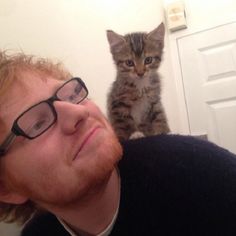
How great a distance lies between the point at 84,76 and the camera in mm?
1354

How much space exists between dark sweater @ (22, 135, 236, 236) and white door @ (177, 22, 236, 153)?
49.0 inches

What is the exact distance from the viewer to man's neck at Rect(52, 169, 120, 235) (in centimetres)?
77

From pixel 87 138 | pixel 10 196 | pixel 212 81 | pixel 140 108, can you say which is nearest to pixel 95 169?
pixel 87 138

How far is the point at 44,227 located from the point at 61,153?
35 centimetres

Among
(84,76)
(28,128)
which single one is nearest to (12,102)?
(28,128)

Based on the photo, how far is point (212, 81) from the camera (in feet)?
6.63

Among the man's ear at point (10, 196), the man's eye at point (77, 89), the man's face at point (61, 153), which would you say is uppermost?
the man's eye at point (77, 89)

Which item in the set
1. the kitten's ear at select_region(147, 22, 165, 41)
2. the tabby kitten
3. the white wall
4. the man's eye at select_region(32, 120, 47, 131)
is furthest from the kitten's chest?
the white wall

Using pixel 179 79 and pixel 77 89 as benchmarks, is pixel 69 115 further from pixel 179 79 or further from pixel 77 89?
pixel 179 79

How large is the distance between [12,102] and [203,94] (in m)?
1.52

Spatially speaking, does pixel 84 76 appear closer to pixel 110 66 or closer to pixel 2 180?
pixel 110 66

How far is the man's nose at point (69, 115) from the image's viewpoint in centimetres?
68

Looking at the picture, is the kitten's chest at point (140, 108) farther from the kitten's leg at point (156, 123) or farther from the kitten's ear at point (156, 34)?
the kitten's ear at point (156, 34)

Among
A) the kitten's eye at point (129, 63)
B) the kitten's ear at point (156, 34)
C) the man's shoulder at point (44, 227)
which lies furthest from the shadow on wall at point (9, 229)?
the kitten's ear at point (156, 34)
